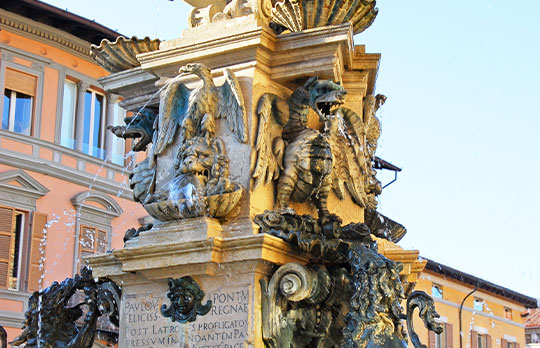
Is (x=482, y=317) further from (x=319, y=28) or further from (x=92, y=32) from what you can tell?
(x=319, y=28)

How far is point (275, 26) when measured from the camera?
6.98 meters

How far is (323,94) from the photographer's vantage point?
660 centimetres

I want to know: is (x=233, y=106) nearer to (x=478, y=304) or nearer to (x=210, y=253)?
(x=210, y=253)

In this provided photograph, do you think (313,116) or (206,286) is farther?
(313,116)

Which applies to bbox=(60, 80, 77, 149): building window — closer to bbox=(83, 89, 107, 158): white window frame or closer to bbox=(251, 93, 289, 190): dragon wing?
bbox=(83, 89, 107, 158): white window frame

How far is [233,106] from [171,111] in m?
0.45

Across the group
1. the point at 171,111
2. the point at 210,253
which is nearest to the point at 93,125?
the point at 171,111

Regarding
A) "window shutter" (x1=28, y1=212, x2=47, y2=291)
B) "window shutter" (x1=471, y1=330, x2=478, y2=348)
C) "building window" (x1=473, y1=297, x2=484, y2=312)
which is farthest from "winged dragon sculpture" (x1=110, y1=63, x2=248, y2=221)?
"window shutter" (x1=471, y1=330, x2=478, y2=348)

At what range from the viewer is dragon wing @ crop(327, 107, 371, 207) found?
7223 millimetres

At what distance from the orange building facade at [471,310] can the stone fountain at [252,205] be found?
2716 cm

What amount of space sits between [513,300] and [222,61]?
133ft

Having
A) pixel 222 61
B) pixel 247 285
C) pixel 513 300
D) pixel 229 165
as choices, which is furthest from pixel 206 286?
pixel 513 300

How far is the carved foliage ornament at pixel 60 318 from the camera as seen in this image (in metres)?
7.25

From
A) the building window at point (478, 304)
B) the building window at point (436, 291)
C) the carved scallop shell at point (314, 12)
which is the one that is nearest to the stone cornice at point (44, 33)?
the building window at point (436, 291)
